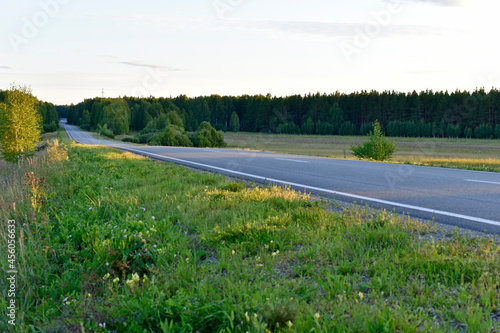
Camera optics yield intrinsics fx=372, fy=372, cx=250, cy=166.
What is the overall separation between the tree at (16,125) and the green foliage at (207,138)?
17680mm

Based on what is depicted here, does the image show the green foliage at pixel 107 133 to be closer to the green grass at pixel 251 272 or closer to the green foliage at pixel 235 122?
the green foliage at pixel 235 122

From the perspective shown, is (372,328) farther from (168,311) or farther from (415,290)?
(168,311)

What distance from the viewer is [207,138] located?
46844 mm

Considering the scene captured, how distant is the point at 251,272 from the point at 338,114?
337 feet

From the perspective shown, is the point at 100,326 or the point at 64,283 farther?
the point at 64,283

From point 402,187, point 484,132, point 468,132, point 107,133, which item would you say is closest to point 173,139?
point 107,133

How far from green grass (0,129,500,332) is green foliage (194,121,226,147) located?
4050cm

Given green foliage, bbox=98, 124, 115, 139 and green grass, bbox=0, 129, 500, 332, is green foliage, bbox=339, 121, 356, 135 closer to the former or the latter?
green foliage, bbox=98, 124, 115, 139

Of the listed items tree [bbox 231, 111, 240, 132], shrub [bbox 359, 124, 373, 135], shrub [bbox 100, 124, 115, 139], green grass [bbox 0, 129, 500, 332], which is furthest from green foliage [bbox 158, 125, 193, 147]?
tree [bbox 231, 111, 240, 132]

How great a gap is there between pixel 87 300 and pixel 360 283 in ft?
7.53

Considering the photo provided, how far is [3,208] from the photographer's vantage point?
21.0ft

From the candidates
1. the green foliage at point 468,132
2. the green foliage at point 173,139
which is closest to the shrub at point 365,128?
the green foliage at point 468,132

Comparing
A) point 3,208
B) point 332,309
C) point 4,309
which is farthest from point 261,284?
point 3,208

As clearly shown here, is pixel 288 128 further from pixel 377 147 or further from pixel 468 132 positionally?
pixel 377 147
